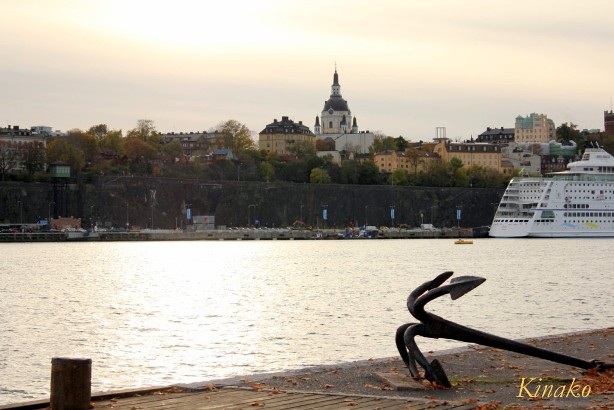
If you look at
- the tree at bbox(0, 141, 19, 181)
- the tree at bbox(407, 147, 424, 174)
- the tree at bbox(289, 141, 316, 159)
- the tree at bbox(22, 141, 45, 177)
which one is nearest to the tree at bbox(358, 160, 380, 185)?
the tree at bbox(289, 141, 316, 159)

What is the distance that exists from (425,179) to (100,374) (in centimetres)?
15641

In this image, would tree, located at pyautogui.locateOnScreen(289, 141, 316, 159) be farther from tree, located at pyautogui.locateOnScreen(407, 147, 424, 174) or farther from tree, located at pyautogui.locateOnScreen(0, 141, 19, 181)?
tree, located at pyautogui.locateOnScreen(0, 141, 19, 181)

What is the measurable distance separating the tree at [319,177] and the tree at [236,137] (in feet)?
68.3

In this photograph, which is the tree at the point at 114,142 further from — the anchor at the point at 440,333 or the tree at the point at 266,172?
the anchor at the point at 440,333

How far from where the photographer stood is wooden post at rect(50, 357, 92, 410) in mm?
12227

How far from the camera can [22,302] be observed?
41.6m

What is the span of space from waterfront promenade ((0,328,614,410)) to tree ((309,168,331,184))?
149822mm

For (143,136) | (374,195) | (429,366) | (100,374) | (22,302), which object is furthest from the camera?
(143,136)

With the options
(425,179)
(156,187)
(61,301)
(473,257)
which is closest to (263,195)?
(156,187)

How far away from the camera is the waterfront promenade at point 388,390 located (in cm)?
1297

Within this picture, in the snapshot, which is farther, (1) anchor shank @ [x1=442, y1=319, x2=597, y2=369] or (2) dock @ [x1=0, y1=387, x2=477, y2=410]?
(1) anchor shank @ [x1=442, y1=319, x2=597, y2=369]

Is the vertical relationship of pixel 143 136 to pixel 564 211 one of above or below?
above

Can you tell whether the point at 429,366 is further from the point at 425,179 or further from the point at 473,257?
the point at 425,179

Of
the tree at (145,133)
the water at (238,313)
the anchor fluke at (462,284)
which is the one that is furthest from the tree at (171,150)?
the anchor fluke at (462,284)
